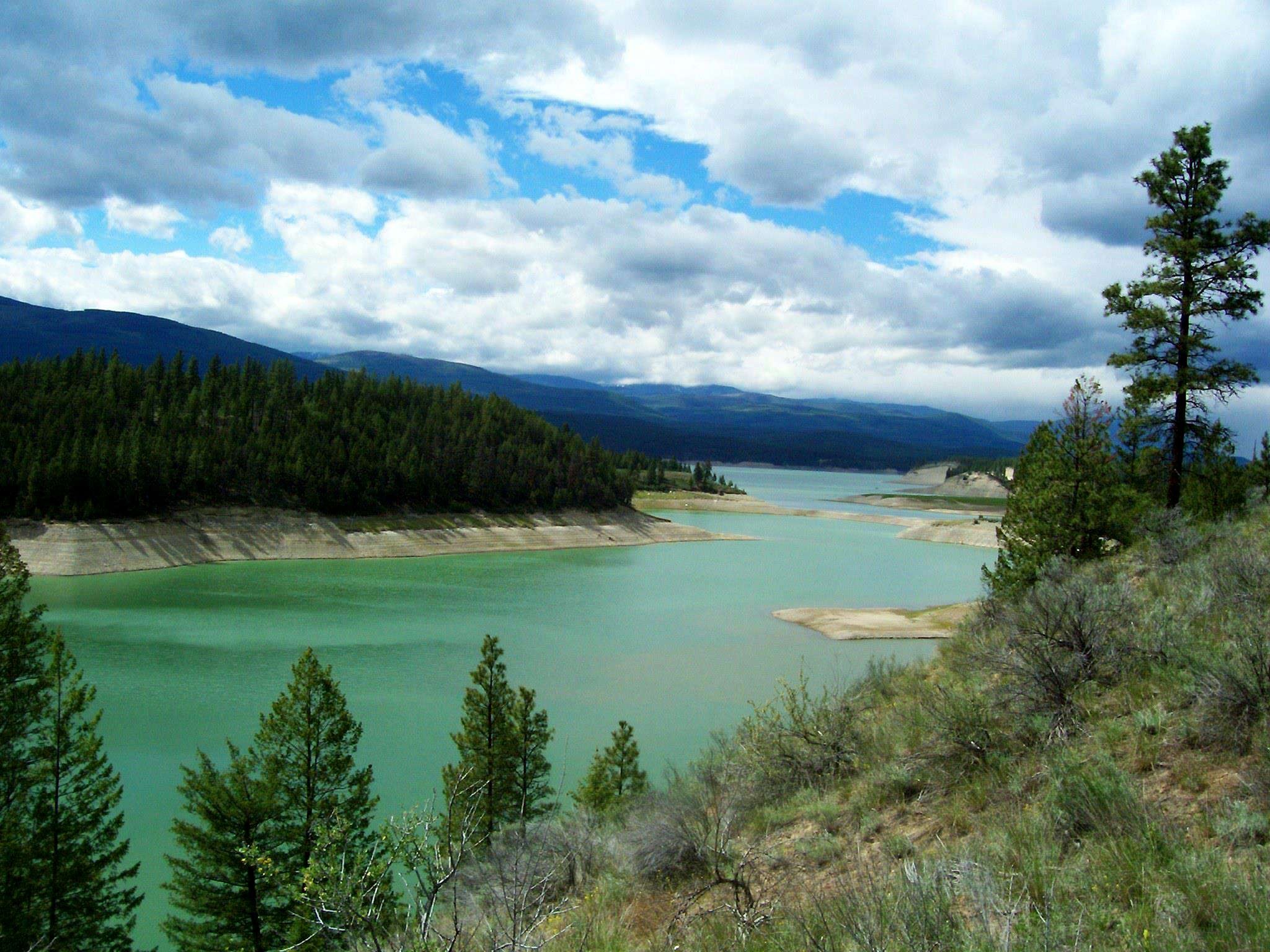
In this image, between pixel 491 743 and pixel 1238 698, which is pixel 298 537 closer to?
pixel 491 743

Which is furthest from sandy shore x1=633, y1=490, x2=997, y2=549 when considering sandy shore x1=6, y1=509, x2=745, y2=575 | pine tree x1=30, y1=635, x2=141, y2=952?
pine tree x1=30, y1=635, x2=141, y2=952

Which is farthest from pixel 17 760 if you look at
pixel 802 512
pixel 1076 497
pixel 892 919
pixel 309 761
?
pixel 802 512

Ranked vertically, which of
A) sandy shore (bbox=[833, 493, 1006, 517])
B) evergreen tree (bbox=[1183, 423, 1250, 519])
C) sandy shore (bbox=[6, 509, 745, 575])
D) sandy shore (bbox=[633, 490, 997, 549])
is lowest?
sandy shore (bbox=[6, 509, 745, 575])

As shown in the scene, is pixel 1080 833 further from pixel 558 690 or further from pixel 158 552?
pixel 158 552

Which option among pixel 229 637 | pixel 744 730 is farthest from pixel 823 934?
pixel 229 637

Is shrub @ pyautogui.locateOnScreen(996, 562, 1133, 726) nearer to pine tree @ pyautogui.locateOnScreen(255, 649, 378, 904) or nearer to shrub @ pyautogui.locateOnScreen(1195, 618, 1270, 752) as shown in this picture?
shrub @ pyautogui.locateOnScreen(1195, 618, 1270, 752)

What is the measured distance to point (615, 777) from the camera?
632 inches

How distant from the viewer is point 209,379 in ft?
269

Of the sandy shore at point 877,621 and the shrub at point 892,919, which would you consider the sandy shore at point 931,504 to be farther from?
the shrub at point 892,919

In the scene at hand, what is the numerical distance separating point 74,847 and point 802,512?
105m

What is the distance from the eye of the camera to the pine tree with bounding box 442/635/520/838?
15.5 meters

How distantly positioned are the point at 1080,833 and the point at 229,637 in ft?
114

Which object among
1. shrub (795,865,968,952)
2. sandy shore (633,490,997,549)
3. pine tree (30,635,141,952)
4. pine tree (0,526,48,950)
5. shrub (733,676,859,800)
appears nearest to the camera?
shrub (795,865,968,952)

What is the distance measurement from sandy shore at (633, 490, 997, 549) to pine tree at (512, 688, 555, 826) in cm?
7424
